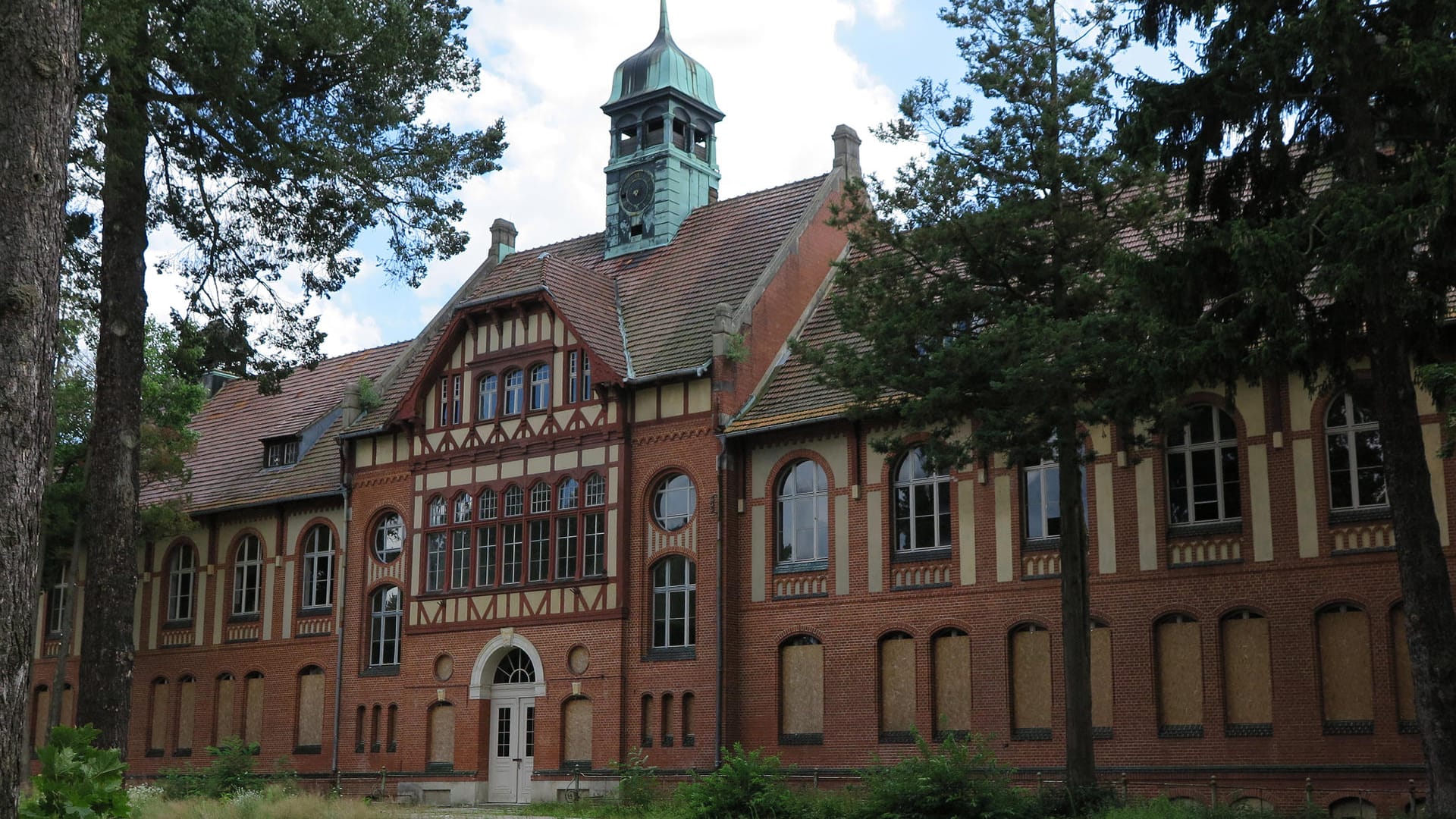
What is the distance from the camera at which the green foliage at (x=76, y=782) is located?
1214 centimetres

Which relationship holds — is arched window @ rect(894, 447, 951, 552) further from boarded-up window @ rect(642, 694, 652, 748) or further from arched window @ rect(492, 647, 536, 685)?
arched window @ rect(492, 647, 536, 685)

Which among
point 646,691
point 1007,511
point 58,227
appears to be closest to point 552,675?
point 646,691

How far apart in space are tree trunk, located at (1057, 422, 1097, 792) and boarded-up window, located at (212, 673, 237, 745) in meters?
23.7

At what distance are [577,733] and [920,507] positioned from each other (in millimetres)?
8611

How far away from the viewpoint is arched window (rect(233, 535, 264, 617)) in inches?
1521

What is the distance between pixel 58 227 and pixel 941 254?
47.0 ft

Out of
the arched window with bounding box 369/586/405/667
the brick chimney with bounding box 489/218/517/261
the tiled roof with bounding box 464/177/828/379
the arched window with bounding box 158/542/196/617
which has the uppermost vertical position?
the brick chimney with bounding box 489/218/517/261

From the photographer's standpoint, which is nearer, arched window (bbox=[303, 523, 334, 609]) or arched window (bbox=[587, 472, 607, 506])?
arched window (bbox=[587, 472, 607, 506])

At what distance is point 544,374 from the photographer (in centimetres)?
3338

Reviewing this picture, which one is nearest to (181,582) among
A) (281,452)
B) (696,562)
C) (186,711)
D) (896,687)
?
(186,711)

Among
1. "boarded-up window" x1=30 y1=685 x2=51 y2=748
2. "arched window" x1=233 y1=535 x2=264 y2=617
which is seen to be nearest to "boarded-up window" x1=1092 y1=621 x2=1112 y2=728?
"arched window" x1=233 y1=535 x2=264 y2=617

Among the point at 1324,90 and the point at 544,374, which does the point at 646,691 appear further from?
the point at 1324,90

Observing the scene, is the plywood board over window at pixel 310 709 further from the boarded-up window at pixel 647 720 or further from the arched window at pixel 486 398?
the boarded-up window at pixel 647 720

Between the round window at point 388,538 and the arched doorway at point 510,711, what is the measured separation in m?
4.16
